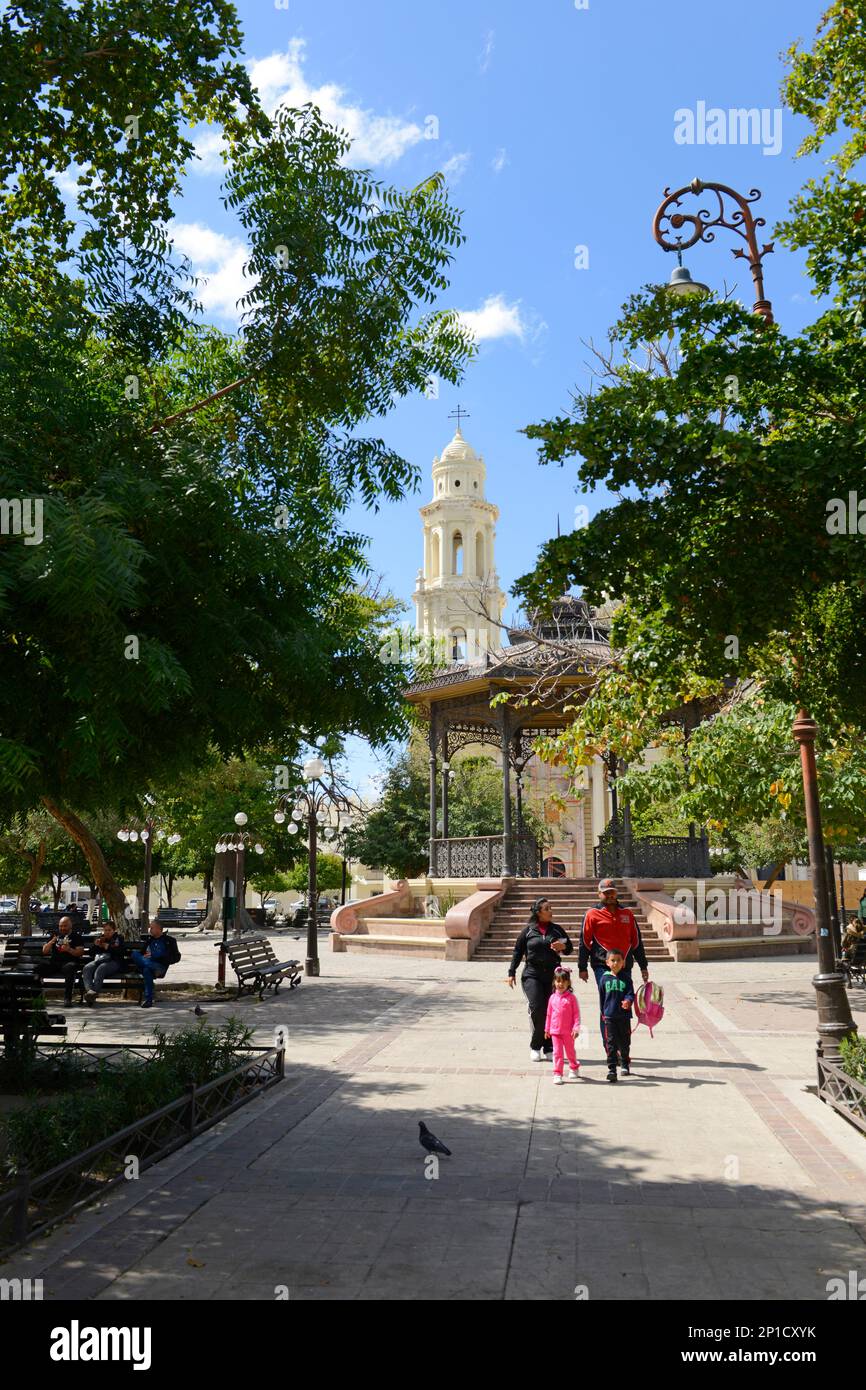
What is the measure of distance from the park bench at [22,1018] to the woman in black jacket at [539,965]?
4.46m

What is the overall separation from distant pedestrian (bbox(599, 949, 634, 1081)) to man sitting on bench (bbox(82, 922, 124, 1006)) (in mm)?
9000

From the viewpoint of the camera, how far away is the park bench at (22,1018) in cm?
917

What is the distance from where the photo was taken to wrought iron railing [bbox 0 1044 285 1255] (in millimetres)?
5125

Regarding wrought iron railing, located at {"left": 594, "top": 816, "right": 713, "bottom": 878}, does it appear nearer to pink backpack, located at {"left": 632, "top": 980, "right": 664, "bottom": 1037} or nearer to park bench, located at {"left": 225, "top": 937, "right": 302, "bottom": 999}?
park bench, located at {"left": 225, "top": 937, "right": 302, "bottom": 999}

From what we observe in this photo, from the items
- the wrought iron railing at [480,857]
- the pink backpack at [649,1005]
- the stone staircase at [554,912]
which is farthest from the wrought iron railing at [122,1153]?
the wrought iron railing at [480,857]

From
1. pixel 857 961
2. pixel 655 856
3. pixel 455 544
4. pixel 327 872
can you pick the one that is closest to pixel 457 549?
pixel 455 544

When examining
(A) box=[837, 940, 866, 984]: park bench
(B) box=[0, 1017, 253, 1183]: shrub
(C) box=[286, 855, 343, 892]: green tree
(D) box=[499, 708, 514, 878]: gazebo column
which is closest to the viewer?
(B) box=[0, 1017, 253, 1183]: shrub

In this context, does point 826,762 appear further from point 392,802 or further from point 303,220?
point 392,802

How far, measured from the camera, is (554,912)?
75.7 ft

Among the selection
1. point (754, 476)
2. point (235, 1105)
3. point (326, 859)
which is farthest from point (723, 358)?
point (326, 859)

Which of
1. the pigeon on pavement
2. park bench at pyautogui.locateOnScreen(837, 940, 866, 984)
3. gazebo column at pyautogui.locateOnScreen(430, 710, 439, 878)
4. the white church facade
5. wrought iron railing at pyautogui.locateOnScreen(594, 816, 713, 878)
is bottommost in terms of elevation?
park bench at pyautogui.locateOnScreen(837, 940, 866, 984)

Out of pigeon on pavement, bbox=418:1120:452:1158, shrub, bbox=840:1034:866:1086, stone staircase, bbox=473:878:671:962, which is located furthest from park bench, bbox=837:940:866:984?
pigeon on pavement, bbox=418:1120:452:1158

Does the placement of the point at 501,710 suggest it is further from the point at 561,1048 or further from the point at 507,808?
the point at 561,1048

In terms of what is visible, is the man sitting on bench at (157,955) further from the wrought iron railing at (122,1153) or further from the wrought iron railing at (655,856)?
the wrought iron railing at (655,856)
